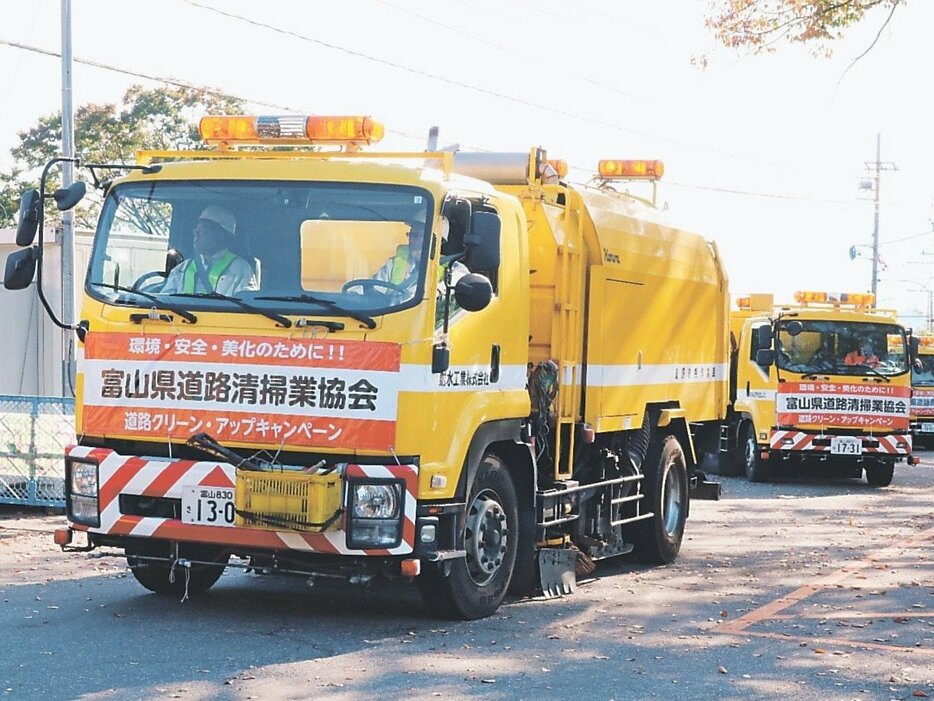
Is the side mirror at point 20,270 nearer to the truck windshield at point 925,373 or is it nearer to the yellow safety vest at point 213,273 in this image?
the yellow safety vest at point 213,273

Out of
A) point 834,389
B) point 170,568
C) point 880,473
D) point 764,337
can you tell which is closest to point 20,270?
point 170,568

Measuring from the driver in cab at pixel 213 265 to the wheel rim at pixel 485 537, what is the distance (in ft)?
6.52

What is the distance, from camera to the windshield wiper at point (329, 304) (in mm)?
8133

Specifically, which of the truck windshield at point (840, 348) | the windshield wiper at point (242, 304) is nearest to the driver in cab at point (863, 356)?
the truck windshield at point (840, 348)

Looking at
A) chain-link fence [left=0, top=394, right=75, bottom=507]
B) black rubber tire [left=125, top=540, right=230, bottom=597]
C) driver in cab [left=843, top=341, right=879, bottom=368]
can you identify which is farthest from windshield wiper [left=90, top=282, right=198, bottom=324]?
driver in cab [left=843, top=341, right=879, bottom=368]

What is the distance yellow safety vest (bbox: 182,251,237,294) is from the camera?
28.1 ft

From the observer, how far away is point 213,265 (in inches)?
339

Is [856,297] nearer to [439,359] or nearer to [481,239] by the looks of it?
[481,239]

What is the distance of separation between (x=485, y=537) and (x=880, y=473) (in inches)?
544

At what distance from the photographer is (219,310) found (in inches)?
331

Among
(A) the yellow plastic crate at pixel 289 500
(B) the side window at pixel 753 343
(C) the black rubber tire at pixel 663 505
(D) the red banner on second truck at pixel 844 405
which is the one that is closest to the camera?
(A) the yellow plastic crate at pixel 289 500

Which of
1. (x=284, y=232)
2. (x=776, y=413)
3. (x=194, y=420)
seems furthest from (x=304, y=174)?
(x=776, y=413)

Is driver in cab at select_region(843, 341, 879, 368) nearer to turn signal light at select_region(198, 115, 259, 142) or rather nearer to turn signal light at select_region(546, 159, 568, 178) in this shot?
turn signal light at select_region(546, 159, 568, 178)

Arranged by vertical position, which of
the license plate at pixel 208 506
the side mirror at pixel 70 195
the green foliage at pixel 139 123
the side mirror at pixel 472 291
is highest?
the green foliage at pixel 139 123
